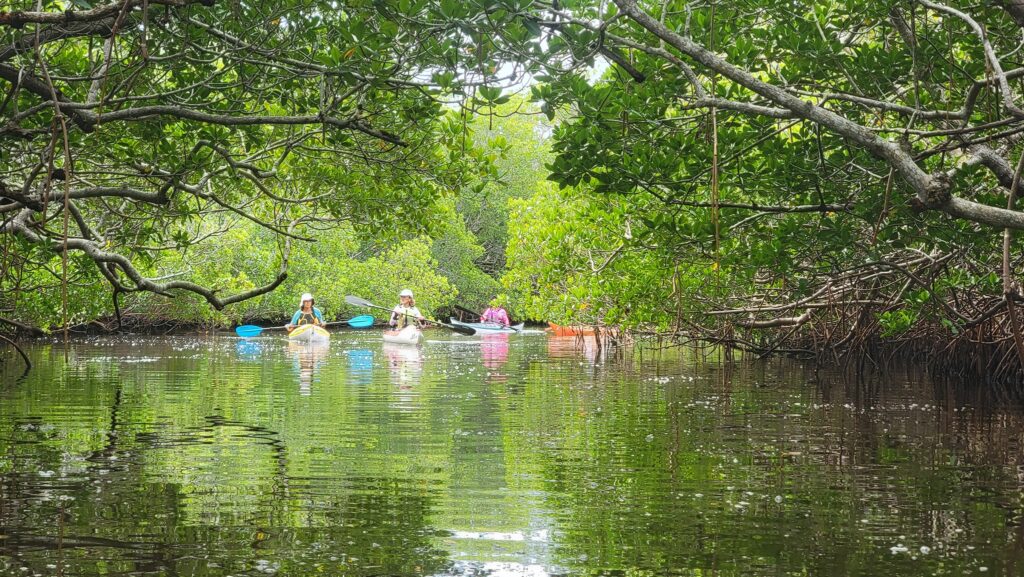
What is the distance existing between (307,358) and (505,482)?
1287cm

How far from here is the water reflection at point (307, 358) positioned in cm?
1257

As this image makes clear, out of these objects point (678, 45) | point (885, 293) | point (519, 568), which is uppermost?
point (678, 45)

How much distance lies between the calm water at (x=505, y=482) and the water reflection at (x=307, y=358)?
102 centimetres

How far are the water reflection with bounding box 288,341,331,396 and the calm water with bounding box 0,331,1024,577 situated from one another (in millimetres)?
1021

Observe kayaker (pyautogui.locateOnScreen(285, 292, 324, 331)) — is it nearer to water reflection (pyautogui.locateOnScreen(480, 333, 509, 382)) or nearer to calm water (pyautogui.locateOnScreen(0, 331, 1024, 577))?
water reflection (pyautogui.locateOnScreen(480, 333, 509, 382))

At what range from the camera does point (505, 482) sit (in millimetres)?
5660

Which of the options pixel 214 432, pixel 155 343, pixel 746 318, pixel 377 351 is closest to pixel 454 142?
pixel 214 432

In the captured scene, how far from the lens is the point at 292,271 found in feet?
108

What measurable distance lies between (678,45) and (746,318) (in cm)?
1175

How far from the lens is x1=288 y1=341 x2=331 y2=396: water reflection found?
495 inches

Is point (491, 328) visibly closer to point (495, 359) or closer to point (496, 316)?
point (496, 316)

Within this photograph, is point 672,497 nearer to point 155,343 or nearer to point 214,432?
point 214,432

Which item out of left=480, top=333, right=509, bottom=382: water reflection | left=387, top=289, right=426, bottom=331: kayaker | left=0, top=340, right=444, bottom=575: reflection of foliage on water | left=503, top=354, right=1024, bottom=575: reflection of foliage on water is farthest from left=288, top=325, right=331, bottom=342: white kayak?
left=503, top=354, right=1024, bottom=575: reflection of foliage on water

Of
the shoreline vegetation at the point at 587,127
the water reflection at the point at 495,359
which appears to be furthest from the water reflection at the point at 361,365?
the shoreline vegetation at the point at 587,127
